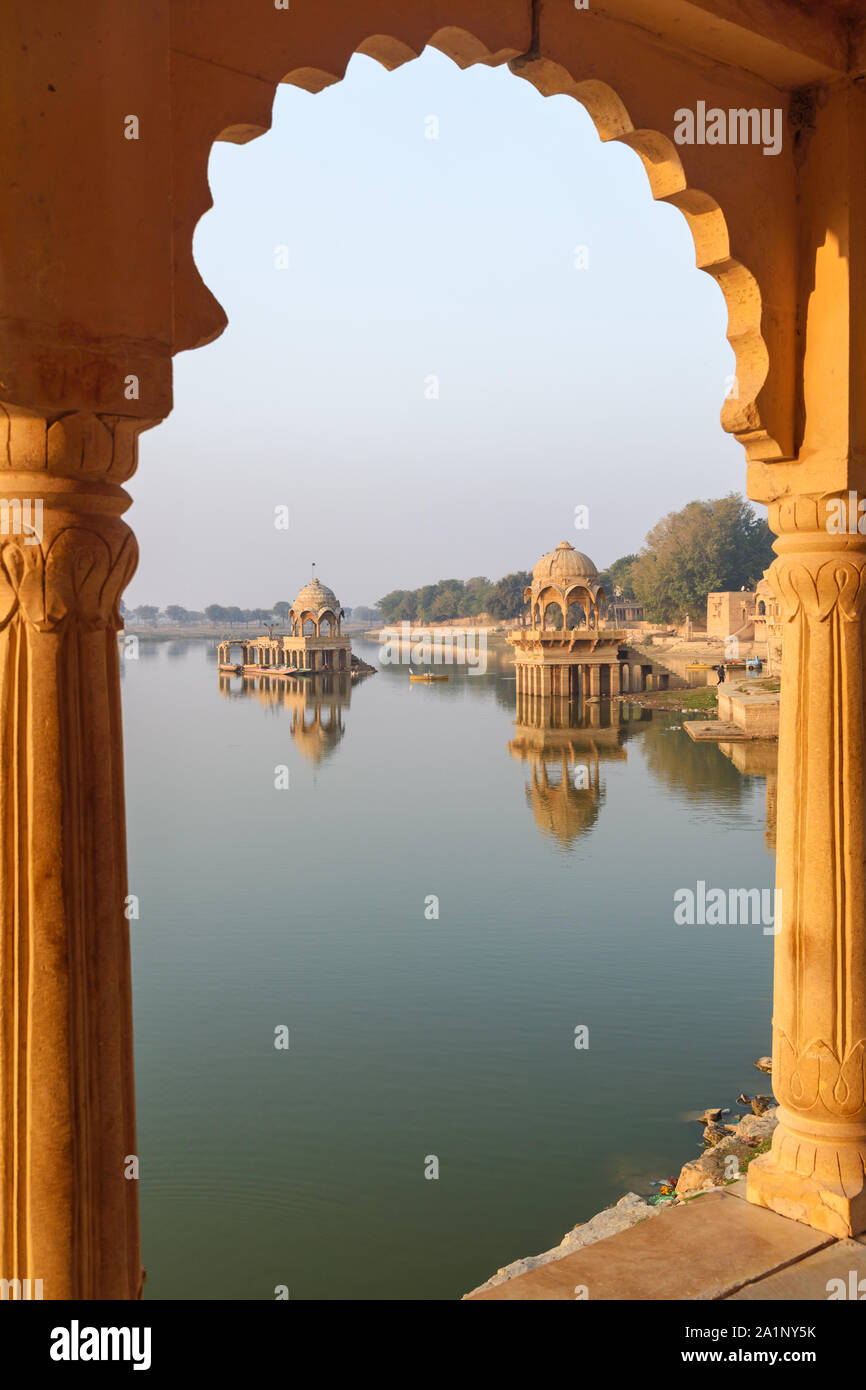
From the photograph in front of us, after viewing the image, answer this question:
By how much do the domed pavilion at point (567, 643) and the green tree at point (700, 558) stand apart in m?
14.6

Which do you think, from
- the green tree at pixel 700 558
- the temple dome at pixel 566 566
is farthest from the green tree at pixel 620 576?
the temple dome at pixel 566 566

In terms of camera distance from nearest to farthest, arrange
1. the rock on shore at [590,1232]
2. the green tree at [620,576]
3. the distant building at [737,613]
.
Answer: the rock on shore at [590,1232] → the distant building at [737,613] → the green tree at [620,576]

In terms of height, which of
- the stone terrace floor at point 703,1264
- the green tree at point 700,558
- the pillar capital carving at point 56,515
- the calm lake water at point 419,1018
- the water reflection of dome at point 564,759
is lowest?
the calm lake water at point 419,1018

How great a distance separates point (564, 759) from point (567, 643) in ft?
33.6

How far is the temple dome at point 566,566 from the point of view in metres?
38.5

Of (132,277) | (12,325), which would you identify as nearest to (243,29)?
(132,277)

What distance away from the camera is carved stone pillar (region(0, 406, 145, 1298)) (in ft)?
5.62

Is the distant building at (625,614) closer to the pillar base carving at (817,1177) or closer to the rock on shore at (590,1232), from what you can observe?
the rock on shore at (590,1232)

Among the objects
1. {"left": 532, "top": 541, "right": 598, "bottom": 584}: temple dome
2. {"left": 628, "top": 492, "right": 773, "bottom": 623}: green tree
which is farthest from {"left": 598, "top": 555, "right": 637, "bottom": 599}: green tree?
{"left": 532, "top": 541, "right": 598, "bottom": 584}: temple dome

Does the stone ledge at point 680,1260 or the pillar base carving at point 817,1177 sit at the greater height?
the pillar base carving at point 817,1177

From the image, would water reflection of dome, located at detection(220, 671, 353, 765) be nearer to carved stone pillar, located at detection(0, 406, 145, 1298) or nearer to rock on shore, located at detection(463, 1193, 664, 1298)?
rock on shore, located at detection(463, 1193, 664, 1298)

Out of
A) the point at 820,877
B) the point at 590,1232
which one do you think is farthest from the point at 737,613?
the point at 820,877

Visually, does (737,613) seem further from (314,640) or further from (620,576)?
(620,576)
